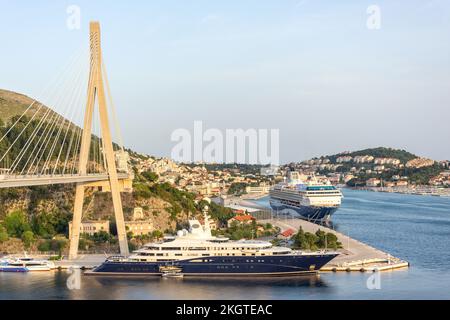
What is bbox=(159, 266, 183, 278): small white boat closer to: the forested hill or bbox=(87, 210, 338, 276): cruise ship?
bbox=(87, 210, 338, 276): cruise ship

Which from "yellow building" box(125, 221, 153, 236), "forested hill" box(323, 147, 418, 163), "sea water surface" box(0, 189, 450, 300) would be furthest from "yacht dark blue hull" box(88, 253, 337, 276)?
"forested hill" box(323, 147, 418, 163)

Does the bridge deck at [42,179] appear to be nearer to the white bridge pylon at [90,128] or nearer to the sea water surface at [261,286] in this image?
the white bridge pylon at [90,128]

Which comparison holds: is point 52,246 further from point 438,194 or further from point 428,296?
point 438,194

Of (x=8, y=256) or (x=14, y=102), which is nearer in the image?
(x=8, y=256)
